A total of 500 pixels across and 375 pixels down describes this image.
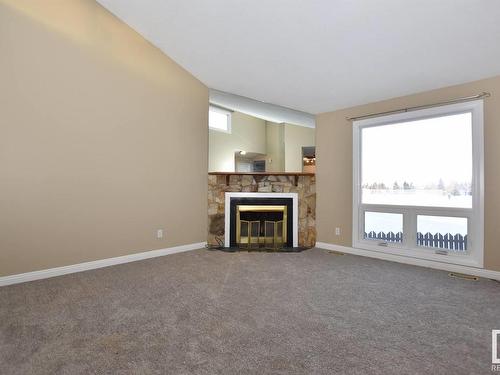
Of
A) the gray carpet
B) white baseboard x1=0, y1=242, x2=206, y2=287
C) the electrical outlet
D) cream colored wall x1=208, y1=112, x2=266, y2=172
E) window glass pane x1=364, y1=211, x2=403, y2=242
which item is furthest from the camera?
cream colored wall x1=208, y1=112, x2=266, y2=172

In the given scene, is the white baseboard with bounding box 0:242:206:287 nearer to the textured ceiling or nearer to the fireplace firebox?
the fireplace firebox

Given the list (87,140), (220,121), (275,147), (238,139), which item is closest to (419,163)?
(275,147)

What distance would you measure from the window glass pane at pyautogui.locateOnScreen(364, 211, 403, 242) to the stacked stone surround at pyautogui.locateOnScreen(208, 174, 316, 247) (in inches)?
→ 34.6

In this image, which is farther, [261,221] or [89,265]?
[261,221]

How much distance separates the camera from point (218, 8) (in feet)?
10.4

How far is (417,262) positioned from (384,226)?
2.04ft

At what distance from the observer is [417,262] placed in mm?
3736

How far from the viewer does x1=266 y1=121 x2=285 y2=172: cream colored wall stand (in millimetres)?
5285

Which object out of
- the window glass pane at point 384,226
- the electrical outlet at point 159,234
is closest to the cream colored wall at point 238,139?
the electrical outlet at point 159,234

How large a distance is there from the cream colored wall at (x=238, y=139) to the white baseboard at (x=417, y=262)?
2.47 m

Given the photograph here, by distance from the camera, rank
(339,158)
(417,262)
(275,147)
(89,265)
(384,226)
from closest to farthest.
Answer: (89,265) → (417,262) → (384,226) → (339,158) → (275,147)

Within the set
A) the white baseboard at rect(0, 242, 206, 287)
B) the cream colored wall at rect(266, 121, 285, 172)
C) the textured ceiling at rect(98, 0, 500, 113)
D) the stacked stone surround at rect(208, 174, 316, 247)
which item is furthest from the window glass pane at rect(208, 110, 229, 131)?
the white baseboard at rect(0, 242, 206, 287)

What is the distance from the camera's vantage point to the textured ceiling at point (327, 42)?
8.70 ft

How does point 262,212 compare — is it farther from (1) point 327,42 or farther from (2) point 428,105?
(2) point 428,105
